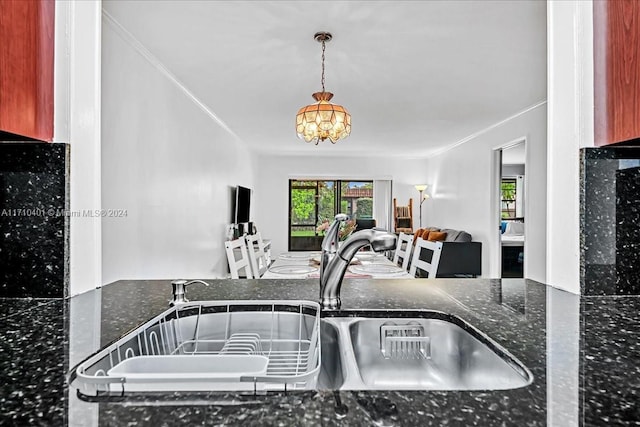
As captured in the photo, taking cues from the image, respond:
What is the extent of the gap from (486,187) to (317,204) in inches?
179

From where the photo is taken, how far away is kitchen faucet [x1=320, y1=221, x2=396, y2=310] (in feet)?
3.34

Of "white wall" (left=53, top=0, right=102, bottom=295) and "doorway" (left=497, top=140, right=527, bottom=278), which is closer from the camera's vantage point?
"white wall" (left=53, top=0, right=102, bottom=295)

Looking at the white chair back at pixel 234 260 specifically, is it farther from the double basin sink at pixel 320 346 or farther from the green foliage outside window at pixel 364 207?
the green foliage outside window at pixel 364 207

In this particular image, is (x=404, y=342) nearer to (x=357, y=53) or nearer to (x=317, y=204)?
(x=357, y=53)

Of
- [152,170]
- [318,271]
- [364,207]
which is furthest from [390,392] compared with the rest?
[364,207]

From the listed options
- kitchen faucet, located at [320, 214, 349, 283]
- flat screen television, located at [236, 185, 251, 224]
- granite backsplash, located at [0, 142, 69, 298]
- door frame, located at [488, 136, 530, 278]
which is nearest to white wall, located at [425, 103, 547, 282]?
door frame, located at [488, 136, 530, 278]

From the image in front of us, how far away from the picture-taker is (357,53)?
2.91m

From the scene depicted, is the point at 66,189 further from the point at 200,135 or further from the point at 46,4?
the point at 200,135

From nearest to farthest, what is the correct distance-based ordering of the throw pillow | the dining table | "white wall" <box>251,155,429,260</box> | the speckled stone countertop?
the speckled stone countertop → the dining table → the throw pillow → "white wall" <box>251,155,429,260</box>

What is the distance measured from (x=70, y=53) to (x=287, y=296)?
93 cm

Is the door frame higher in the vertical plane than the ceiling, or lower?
lower

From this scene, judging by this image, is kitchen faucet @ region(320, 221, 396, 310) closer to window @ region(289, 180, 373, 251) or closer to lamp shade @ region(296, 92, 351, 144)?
lamp shade @ region(296, 92, 351, 144)

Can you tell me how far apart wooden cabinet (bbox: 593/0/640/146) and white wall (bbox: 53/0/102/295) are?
1423 millimetres

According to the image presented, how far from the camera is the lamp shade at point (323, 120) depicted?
2869 millimetres
